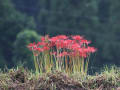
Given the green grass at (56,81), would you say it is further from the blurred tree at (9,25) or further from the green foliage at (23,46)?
the blurred tree at (9,25)

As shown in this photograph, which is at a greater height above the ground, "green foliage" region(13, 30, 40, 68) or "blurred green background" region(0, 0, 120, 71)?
"blurred green background" region(0, 0, 120, 71)

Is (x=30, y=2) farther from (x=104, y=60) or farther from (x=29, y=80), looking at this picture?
(x=29, y=80)

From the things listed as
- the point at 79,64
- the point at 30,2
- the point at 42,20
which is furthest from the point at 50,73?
the point at 30,2

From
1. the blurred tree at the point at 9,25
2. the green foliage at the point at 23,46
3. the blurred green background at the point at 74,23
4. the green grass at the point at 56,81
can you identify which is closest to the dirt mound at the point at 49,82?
the green grass at the point at 56,81

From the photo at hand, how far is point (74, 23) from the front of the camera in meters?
28.5

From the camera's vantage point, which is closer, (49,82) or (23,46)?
(49,82)

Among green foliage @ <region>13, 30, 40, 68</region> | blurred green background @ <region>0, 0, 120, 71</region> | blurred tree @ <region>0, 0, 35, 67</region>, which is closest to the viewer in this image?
green foliage @ <region>13, 30, 40, 68</region>

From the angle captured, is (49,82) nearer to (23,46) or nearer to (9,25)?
(23,46)

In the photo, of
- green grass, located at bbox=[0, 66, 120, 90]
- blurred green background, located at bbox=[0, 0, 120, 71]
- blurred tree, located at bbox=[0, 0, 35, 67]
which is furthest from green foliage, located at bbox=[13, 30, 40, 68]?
green grass, located at bbox=[0, 66, 120, 90]

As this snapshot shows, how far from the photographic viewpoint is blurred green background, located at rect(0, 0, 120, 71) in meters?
26.4

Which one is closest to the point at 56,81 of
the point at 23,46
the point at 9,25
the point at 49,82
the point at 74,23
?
the point at 49,82

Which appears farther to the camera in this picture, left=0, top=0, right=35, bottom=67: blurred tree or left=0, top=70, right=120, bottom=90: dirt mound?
left=0, top=0, right=35, bottom=67: blurred tree

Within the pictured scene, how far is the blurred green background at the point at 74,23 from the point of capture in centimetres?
2636

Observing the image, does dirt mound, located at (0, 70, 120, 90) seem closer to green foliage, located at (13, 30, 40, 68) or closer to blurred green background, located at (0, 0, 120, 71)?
green foliage, located at (13, 30, 40, 68)
